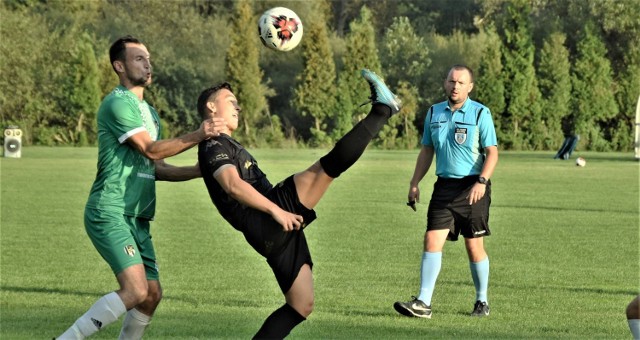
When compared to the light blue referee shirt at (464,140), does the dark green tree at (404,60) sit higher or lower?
lower

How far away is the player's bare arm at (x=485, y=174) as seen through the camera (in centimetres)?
963

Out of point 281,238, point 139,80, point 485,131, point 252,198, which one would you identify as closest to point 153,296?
point 281,238

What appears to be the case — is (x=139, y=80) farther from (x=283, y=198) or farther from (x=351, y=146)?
(x=351, y=146)

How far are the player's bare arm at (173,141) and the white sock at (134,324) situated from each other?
1064mm

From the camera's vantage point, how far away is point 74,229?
17.8m

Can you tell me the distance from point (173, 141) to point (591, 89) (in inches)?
2285

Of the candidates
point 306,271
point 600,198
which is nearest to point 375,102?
point 306,271

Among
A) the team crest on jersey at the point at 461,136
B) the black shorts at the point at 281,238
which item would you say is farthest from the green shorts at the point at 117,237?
the team crest on jersey at the point at 461,136

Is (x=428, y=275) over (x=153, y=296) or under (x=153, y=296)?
under

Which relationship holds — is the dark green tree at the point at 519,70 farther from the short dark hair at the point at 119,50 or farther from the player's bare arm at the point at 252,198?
the player's bare arm at the point at 252,198

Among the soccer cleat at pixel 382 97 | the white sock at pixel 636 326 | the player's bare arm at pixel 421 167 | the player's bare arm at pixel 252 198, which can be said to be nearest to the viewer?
the white sock at pixel 636 326

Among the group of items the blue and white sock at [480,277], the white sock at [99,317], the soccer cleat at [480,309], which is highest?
the white sock at [99,317]

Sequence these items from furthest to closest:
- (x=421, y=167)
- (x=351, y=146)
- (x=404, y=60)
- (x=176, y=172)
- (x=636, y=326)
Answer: (x=404, y=60), (x=421, y=167), (x=176, y=172), (x=351, y=146), (x=636, y=326)

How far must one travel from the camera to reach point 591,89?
62.6m
